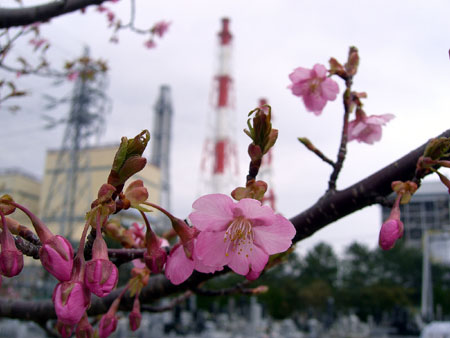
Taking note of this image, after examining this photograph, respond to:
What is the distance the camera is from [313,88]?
1.08 meters

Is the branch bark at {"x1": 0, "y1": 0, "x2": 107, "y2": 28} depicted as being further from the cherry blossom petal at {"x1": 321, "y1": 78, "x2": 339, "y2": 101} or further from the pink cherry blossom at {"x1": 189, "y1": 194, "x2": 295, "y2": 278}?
the pink cherry blossom at {"x1": 189, "y1": 194, "x2": 295, "y2": 278}

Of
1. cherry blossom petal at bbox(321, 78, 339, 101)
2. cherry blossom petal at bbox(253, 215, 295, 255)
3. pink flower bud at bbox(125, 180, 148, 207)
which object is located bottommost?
cherry blossom petal at bbox(253, 215, 295, 255)

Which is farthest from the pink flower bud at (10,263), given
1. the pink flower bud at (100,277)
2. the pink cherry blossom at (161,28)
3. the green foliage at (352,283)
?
the green foliage at (352,283)

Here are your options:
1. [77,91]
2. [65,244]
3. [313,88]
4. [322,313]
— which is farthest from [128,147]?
[322,313]

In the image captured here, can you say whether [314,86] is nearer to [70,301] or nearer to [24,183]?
[70,301]

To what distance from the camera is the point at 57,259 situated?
1.67 ft

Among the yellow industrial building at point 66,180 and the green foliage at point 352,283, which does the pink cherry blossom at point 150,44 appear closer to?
the yellow industrial building at point 66,180

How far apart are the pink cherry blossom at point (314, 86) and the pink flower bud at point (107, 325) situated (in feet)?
2.24

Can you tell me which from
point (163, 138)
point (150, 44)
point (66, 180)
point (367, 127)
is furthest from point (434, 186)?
point (163, 138)

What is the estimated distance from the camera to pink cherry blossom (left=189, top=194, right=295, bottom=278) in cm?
59

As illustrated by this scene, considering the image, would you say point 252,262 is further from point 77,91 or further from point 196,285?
point 77,91

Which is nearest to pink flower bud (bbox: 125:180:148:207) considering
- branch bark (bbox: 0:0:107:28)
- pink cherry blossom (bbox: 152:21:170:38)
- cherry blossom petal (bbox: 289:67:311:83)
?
cherry blossom petal (bbox: 289:67:311:83)

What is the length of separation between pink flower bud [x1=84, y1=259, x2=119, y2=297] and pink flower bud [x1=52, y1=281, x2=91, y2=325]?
1 cm

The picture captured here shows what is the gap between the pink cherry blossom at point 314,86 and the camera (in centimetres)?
105
